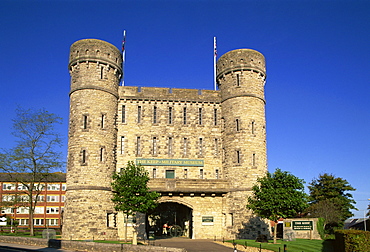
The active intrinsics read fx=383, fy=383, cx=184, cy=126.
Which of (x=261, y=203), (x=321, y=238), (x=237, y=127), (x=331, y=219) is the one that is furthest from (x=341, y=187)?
(x=261, y=203)

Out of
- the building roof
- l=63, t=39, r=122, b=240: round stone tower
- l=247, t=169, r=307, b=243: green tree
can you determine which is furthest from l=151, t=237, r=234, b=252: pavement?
the building roof

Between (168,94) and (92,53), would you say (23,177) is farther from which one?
(168,94)

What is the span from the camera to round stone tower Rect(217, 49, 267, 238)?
119 feet

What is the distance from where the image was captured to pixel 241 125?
3772cm

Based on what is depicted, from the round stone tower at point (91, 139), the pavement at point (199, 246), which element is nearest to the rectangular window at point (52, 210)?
the round stone tower at point (91, 139)

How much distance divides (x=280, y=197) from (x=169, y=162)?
12.2 meters

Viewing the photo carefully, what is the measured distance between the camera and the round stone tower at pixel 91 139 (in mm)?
33656

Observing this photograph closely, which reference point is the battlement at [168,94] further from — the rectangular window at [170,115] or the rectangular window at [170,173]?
the rectangular window at [170,173]

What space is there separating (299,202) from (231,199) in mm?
7637

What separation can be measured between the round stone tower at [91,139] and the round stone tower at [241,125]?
11068 millimetres

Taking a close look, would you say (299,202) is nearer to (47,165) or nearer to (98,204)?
(98,204)

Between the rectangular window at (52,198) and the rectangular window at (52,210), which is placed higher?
the rectangular window at (52,198)

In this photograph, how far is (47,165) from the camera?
40.5 meters

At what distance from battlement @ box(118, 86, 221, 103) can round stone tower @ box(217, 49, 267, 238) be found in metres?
1.37
